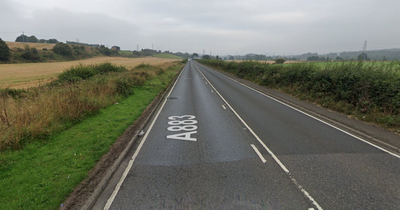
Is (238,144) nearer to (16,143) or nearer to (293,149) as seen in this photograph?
(293,149)

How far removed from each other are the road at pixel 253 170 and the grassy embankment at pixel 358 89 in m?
2.52

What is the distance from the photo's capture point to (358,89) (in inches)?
386

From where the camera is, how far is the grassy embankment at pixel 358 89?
8.32 metres

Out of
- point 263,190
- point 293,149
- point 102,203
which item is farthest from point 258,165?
point 102,203

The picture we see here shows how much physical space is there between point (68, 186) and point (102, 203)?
0.87 meters

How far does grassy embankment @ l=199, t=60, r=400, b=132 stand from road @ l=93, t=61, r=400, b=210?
2517mm

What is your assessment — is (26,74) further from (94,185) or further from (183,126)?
(94,185)

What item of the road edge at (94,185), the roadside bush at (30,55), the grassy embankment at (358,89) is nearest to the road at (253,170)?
the road edge at (94,185)

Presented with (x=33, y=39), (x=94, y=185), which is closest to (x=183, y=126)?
(x=94, y=185)

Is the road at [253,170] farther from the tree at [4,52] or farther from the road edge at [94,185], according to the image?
the tree at [4,52]

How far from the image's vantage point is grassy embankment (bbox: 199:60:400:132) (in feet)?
27.3

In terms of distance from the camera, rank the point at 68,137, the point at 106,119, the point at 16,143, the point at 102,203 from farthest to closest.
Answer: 1. the point at 106,119
2. the point at 68,137
3. the point at 16,143
4. the point at 102,203

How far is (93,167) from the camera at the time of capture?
473 cm

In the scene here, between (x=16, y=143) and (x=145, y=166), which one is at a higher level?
(x=16, y=143)
